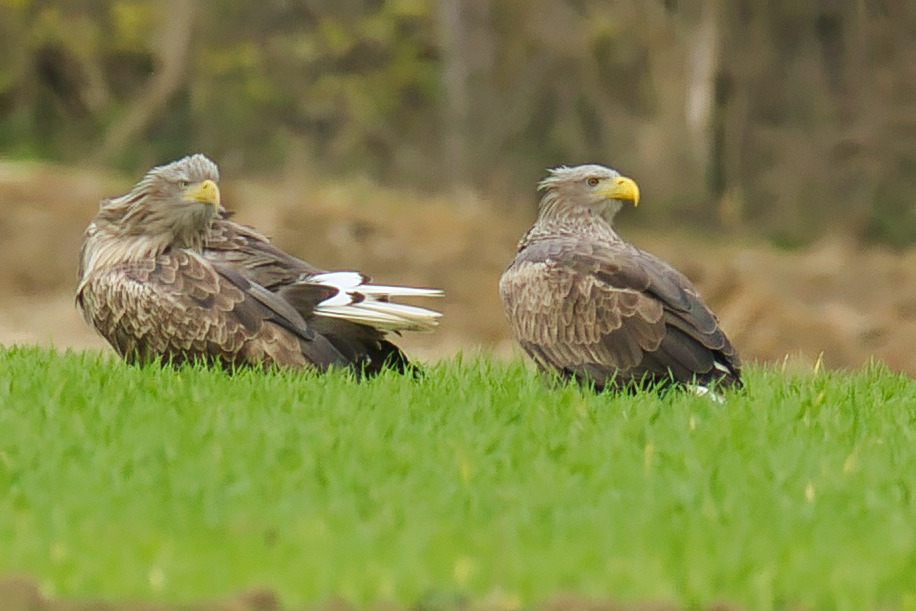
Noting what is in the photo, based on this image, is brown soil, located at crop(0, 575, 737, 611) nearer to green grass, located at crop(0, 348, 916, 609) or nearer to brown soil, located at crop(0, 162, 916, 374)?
green grass, located at crop(0, 348, 916, 609)

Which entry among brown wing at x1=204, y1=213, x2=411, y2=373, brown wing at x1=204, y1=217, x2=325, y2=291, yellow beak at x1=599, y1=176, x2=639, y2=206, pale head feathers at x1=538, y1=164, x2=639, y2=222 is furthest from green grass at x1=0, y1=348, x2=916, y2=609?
yellow beak at x1=599, y1=176, x2=639, y2=206

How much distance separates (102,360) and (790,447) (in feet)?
14.6

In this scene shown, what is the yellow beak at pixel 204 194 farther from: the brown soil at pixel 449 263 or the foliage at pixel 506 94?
the foliage at pixel 506 94

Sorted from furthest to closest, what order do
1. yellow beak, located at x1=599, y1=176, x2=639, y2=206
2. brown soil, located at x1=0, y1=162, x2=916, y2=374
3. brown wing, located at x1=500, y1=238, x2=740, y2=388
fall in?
brown soil, located at x1=0, y1=162, x2=916, y2=374 → yellow beak, located at x1=599, y1=176, x2=639, y2=206 → brown wing, located at x1=500, y1=238, x2=740, y2=388

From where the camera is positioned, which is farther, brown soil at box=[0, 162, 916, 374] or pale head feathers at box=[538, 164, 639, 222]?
brown soil at box=[0, 162, 916, 374]

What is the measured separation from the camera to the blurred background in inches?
891

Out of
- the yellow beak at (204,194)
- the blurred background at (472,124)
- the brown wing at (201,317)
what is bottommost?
the brown wing at (201,317)

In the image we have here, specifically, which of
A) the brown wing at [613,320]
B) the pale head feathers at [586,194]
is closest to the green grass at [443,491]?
the brown wing at [613,320]

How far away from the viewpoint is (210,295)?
9.77 m

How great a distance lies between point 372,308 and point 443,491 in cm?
310

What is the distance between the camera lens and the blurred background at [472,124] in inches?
891

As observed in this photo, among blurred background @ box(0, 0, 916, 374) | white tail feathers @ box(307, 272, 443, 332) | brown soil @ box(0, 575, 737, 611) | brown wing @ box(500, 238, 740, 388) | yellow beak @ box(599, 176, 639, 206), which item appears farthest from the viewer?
blurred background @ box(0, 0, 916, 374)

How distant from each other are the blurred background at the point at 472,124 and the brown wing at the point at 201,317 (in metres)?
11.7

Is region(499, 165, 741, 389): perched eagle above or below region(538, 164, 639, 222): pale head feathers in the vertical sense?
below
